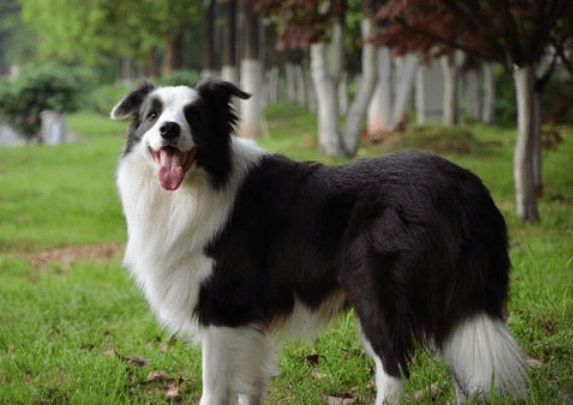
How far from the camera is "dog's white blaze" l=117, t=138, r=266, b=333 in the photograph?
419 centimetres

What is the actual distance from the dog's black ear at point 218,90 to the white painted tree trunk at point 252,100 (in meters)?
20.4

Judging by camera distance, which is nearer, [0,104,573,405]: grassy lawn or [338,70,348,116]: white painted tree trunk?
[0,104,573,405]: grassy lawn

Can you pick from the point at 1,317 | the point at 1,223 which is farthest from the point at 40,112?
the point at 1,317

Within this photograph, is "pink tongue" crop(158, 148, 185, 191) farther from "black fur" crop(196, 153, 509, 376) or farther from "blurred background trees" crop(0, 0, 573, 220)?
"blurred background trees" crop(0, 0, 573, 220)

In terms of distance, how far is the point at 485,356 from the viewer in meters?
3.77

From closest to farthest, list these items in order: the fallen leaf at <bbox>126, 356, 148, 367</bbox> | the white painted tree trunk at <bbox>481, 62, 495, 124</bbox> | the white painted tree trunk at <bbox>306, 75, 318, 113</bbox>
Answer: the fallen leaf at <bbox>126, 356, 148, 367</bbox> < the white painted tree trunk at <bbox>481, 62, 495, 124</bbox> < the white painted tree trunk at <bbox>306, 75, 318, 113</bbox>

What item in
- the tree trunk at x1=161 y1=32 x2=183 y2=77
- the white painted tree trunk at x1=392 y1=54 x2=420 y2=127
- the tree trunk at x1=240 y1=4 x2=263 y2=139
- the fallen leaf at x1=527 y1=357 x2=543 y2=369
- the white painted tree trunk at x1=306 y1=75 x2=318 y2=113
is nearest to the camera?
the fallen leaf at x1=527 y1=357 x2=543 y2=369

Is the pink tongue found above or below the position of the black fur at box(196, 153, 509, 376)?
above

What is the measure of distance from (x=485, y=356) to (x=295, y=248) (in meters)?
1.01

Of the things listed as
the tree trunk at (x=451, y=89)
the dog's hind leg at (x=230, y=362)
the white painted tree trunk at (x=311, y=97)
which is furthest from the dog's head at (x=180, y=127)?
the white painted tree trunk at (x=311, y=97)

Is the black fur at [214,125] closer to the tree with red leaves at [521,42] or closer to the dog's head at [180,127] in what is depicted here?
the dog's head at [180,127]

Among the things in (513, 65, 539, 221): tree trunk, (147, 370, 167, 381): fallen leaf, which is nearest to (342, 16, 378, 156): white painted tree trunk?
(513, 65, 539, 221): tree trunk

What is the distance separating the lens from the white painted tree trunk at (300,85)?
1767 inches

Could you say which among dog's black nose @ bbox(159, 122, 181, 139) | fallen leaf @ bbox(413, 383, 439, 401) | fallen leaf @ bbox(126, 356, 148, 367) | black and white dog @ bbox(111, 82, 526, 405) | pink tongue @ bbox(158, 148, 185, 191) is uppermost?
dog's black nose @ bbox(159, 122, 181, 139)
